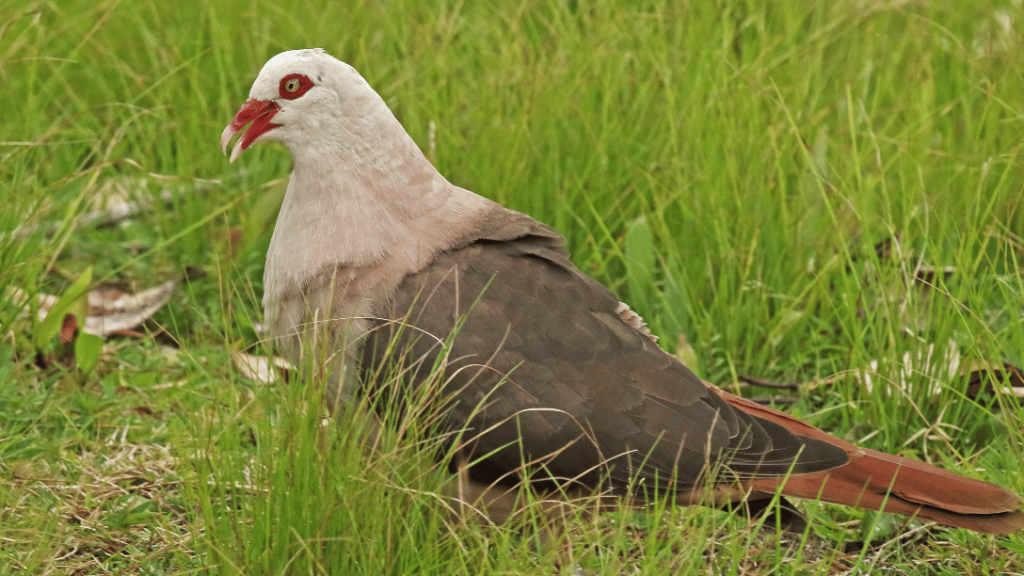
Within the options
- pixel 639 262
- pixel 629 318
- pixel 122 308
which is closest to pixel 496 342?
pixel 629 318

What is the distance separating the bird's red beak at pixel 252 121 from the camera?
2.77m

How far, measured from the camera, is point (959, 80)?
436cm

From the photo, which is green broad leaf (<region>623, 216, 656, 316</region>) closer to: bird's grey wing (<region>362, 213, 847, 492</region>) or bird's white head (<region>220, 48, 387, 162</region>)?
bird's grey wing (<region>362, 213, 847, 492</region>)

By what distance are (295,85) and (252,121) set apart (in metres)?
0.16

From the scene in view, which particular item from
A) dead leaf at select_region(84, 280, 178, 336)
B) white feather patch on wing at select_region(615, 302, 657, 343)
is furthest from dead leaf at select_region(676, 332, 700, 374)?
dead leaf at select_region(84, 280, 178, 336)

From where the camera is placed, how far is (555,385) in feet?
8.50

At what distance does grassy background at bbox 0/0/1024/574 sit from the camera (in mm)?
2318

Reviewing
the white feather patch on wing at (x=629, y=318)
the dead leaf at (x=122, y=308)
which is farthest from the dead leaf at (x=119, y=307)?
the white feather patch on wing at (x=629, y=318)

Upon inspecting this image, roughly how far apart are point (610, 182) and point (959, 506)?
1.76m

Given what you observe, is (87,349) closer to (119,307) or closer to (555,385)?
(119,307)

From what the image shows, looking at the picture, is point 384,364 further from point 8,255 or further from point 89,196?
point 89,196

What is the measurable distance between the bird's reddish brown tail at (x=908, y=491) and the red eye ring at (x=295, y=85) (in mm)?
1403

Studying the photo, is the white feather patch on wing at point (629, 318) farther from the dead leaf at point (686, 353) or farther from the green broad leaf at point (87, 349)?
the green broad leaf at point (87, 349)

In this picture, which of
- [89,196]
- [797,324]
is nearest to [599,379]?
[797,324]
